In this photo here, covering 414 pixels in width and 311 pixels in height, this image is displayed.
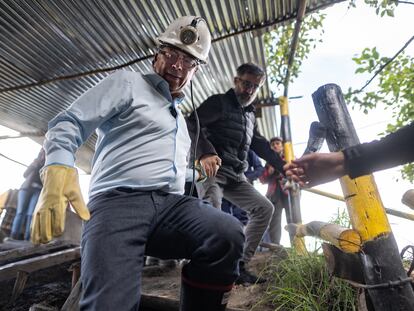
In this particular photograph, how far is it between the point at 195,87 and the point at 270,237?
288 centimetres

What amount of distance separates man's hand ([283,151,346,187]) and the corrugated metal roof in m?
2.23

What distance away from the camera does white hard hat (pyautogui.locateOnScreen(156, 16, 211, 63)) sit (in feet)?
6.21

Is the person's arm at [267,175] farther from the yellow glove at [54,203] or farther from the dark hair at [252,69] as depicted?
the yellow glove at [54,203]

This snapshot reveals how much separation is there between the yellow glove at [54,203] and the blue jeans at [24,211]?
4184 millimetres

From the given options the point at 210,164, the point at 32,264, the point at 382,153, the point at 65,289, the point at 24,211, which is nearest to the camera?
the point at 382,153

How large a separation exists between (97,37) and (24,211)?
10.9ft

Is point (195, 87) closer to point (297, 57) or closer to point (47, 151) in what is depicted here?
point (297, 57)

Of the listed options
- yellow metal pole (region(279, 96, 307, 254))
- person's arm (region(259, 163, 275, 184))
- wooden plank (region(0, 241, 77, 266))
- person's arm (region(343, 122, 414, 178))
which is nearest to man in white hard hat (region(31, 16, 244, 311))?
person's arm (region(343, 122, 414, 178))

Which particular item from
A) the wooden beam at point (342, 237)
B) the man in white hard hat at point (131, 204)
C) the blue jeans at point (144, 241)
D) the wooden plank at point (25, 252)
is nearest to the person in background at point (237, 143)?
the wooden beam at point (342, 237)

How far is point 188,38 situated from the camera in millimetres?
1925

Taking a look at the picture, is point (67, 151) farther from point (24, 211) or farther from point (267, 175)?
point (24, 211)

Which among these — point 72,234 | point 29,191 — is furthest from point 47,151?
point 72,234

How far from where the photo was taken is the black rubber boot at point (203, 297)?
145cm

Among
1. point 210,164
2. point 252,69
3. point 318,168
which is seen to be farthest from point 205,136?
point 318,168
